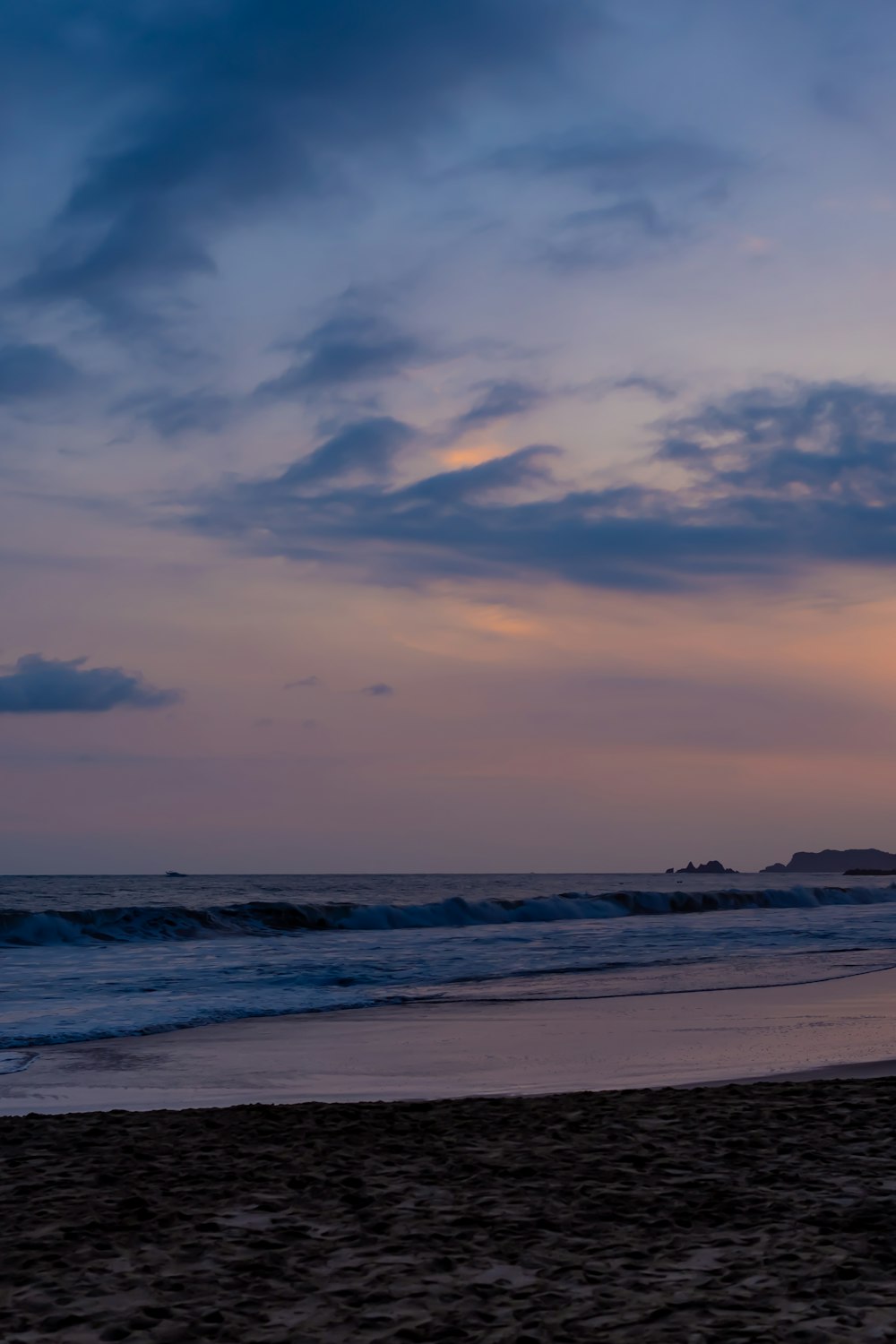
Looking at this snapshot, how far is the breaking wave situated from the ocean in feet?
0.34

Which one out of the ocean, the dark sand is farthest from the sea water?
the dark sand

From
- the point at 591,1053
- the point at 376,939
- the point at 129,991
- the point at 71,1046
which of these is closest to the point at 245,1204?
the point at 591,1053

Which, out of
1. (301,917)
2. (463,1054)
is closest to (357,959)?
(463,1054)

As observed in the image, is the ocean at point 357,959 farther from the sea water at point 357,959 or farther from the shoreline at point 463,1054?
the shoreline at point 463,1054

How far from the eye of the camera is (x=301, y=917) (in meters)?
47.0

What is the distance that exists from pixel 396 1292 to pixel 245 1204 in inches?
69.4

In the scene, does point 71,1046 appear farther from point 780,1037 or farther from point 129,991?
point 780,1037

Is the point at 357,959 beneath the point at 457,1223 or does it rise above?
beneath

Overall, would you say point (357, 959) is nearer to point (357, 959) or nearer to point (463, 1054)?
point (357, 959)

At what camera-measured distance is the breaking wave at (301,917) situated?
39312mm

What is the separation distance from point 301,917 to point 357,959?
20977mm

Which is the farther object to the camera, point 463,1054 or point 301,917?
point 301,917

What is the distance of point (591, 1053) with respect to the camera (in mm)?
12297

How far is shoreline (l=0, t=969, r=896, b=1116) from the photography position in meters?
10.4
